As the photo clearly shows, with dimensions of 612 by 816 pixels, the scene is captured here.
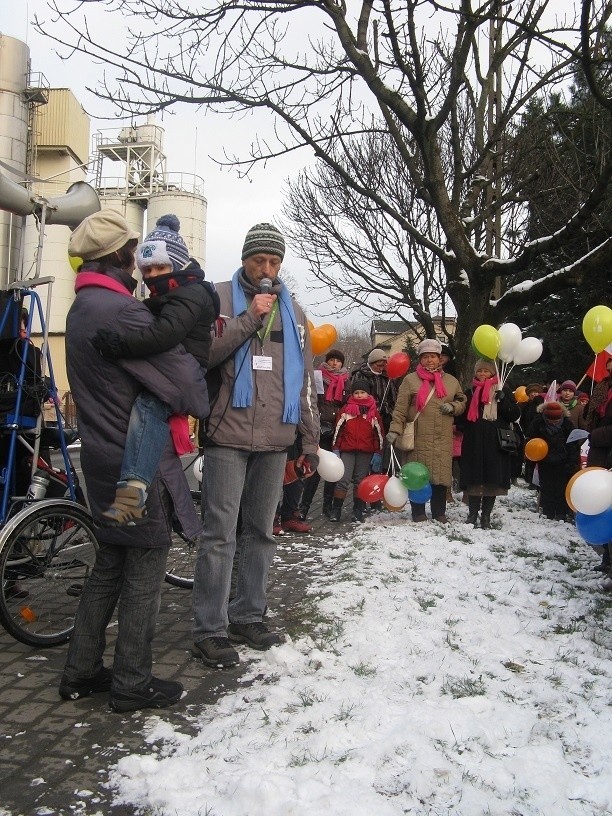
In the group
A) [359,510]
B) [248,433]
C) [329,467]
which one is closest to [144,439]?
[248,433]

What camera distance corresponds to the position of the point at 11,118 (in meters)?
31.0

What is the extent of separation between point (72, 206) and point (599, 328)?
417 cm

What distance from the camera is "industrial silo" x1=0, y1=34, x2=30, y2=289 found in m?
30.8

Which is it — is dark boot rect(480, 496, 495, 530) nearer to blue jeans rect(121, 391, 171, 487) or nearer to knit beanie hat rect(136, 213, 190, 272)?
knit beanie hat rect(136, 213, 190, 272)

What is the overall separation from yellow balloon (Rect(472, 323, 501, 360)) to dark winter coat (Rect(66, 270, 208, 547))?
→ 539 centimetres

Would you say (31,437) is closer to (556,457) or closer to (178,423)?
(178,423)

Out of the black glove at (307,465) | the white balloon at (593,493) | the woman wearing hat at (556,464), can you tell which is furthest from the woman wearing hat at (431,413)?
the black glove at (307,465)

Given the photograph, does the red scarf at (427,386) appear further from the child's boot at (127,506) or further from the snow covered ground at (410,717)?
the child's boot at (127,506)

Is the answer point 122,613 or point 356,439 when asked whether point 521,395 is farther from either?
point 122,613

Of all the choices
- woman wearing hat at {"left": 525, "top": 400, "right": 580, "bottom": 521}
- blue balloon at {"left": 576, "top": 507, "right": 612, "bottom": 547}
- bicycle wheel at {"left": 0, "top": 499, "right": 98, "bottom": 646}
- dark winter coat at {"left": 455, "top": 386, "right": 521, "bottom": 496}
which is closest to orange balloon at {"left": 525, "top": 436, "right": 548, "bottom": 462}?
woman wearing hat at {"left": 525, "top": 400, "right": 580, "bottom": 521}

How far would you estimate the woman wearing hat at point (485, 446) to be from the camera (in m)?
7.74

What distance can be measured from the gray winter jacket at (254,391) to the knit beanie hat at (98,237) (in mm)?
754

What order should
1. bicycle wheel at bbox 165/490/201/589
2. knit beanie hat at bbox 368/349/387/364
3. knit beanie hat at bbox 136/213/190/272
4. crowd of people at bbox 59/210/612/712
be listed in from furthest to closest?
knit beanie hat at bbox 368/349/387/364 < bicycle wheel at bbox 165/490/201/589 < knit beanie hat at bbox 136/213/190/272 < crowd of people at bbox 59/210/612/712

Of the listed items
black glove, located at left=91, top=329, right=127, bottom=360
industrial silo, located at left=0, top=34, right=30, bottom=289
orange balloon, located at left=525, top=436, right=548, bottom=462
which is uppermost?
industrial silo, located at left=0, top=34, right=30, bottom=289
